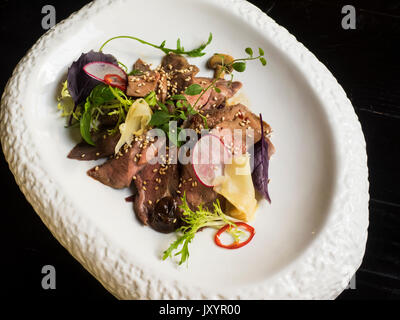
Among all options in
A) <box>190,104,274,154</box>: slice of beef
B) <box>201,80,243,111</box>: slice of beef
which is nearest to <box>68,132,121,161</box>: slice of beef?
<box>190,104,274,154</box>: slice of beef

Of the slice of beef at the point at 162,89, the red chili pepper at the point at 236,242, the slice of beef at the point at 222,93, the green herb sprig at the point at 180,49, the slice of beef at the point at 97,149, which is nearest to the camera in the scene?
the red chili pepper at the point at 236,242

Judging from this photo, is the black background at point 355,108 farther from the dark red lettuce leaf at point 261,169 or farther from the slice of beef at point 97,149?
the dark red lettuce leaf at point 261,169

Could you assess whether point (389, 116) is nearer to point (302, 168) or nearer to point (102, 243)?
point (302, 168)

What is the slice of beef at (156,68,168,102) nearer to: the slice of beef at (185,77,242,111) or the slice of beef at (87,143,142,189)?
A: the slice of beef at (185,77,242,111)

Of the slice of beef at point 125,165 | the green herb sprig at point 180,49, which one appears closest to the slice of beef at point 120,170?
the slice of beef at point 125,165

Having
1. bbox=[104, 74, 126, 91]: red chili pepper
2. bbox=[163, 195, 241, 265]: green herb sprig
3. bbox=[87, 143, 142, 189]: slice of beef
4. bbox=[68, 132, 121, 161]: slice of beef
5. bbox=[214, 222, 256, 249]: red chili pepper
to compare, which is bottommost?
bbox=[214, 222, 256, 249]: red chili pepper
